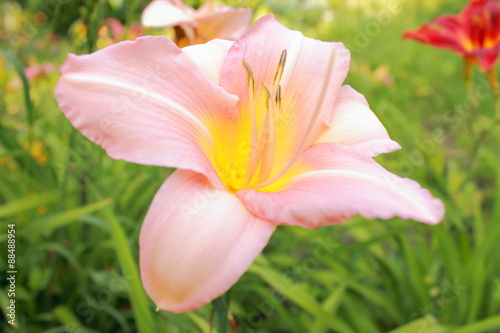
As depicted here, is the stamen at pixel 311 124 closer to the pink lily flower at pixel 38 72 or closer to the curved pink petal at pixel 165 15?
the curved pink petal at pixel 165 15

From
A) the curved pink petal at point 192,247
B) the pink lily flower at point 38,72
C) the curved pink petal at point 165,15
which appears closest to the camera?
the curved pink petal at point 192,247

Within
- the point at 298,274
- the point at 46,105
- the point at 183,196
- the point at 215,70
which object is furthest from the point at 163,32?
the point at 183,196

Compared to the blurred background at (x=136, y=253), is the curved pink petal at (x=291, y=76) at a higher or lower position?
higher

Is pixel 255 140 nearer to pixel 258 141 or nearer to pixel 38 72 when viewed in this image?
pixel 258 141

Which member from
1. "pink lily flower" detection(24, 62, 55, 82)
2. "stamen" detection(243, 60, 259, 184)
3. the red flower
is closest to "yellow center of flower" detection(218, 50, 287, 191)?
"stamen" detection(243, 60, 259, 184)

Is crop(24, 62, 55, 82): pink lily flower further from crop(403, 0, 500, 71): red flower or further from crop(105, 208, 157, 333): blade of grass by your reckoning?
crop(403, 0, 500, 71): red flower

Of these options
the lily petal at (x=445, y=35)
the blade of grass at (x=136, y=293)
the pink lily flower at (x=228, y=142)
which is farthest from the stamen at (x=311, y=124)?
the lily petal at (x=445, y=35)

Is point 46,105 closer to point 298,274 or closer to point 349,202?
Answer: point 298,274

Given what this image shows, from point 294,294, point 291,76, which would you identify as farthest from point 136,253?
point 291,76

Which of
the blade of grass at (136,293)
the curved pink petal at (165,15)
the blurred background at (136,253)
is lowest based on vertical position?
the blurred background at (136,253)
